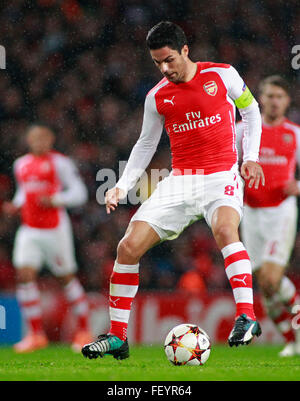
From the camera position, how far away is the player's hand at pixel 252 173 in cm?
455

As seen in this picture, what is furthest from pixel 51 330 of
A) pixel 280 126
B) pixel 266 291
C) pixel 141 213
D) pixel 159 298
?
pixel 141 213

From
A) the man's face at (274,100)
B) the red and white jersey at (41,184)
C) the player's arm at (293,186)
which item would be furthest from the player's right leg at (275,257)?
the red and white jersey at (41,184)

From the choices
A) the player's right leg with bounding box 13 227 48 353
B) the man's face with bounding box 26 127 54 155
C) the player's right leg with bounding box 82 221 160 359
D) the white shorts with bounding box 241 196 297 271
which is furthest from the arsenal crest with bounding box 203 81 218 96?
the player's right leg with bounding box 13 227 48 353

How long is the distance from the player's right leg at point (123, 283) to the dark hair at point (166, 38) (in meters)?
1.08

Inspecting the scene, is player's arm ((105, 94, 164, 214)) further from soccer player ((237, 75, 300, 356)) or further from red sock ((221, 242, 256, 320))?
soccer player ((237, 75, 300, 356))

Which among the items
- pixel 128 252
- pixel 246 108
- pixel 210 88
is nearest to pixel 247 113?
pixel 246 108

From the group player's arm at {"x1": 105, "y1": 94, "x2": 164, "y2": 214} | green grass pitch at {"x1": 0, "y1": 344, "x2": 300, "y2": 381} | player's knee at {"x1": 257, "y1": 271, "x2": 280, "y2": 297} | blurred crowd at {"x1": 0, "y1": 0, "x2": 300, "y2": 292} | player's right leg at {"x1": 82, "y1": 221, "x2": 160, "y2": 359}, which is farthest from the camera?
blurred crowd at {"x1": 0, "y1": 0, "x2": 300, "y2": 292}

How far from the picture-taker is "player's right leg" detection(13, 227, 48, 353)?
7.91m

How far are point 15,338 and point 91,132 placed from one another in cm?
316

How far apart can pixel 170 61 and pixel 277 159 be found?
2401 mm

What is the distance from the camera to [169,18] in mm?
11625

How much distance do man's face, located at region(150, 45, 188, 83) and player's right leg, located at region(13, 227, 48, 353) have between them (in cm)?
380

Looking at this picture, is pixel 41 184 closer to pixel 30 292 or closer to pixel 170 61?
pixel 30 292

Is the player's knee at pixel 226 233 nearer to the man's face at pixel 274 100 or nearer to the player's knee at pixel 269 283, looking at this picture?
the player's knee at pixel 269 283
